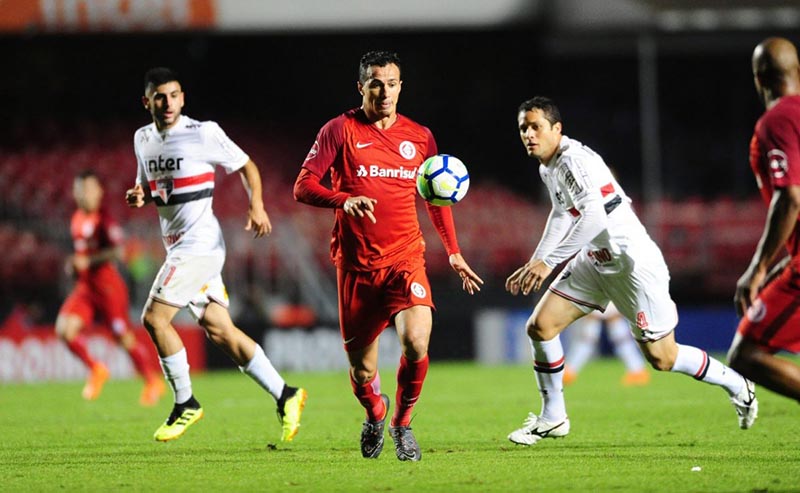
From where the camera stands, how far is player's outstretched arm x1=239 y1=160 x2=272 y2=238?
8.18 meters

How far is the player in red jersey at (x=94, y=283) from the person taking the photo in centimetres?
1309

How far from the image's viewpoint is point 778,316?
5977 mm

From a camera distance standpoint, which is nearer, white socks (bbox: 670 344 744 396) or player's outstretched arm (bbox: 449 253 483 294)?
player's outstretched arm (bbox: 449 253 483 294)

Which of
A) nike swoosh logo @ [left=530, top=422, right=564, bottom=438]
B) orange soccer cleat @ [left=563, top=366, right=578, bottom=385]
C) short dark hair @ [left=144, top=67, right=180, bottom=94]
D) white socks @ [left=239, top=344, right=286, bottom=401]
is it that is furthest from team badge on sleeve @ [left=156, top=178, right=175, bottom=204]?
orange soccer cleat @ [left=563, top=366, right=578, bottom=385]

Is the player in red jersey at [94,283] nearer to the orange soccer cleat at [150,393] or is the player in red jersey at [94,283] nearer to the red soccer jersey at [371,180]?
the orange soccer cleat at [150,393]

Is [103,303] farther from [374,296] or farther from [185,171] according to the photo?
[374,296]

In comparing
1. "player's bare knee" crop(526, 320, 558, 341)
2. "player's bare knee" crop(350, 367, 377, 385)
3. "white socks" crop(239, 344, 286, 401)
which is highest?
"player's bare knee" crop(526, 320, 558, 341)

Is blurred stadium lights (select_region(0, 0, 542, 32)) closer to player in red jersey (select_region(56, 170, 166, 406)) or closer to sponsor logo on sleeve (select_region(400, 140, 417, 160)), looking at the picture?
player in red jersey (select_region(56, 170, 166, 406))

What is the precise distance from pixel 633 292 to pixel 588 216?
783 millimetres

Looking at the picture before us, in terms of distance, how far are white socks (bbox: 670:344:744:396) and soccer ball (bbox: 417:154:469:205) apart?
6.05ft

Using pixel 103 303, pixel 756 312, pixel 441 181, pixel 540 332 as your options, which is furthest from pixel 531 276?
pixel 103 303

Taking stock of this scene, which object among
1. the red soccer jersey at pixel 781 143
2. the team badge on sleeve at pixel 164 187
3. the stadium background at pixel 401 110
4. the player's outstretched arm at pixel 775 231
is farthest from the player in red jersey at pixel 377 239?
the stadium background at pixel 401 110

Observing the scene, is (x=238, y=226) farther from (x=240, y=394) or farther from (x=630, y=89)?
(x=630, y=89)

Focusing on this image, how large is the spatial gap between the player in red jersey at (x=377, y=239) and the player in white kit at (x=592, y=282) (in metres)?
0.74
